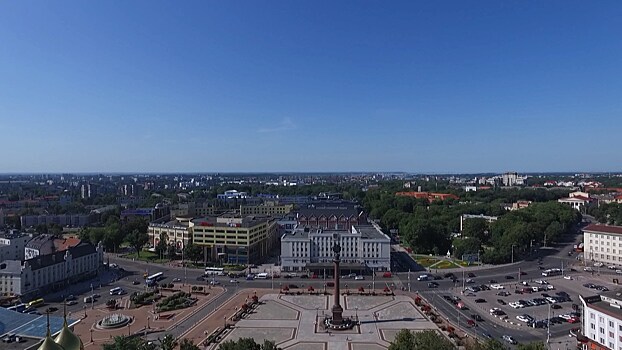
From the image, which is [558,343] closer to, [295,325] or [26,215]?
[295,325]

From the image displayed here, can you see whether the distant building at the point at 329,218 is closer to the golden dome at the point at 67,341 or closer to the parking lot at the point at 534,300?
A: the parking lot at the point at 534,300

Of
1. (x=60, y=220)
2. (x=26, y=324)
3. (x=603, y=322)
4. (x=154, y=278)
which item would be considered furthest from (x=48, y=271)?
(x=60, y=220)

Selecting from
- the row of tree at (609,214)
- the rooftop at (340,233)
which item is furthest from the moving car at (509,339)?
the row of tree at (609,214)

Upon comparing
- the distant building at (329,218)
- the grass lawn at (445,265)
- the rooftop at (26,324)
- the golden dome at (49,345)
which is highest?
the golden dome at (49,345)

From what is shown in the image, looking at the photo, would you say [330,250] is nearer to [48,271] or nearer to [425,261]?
[425,261]

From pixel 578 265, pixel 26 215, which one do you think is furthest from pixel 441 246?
pixel 26 215

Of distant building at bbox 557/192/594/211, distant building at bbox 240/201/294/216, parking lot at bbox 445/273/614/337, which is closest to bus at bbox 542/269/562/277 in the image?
parking lot at bbox 445/273/614/337

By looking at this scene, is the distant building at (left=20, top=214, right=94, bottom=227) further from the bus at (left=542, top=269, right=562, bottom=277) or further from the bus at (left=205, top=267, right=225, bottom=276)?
the bus at (left=542, top=269, right=562, bottom=277)
